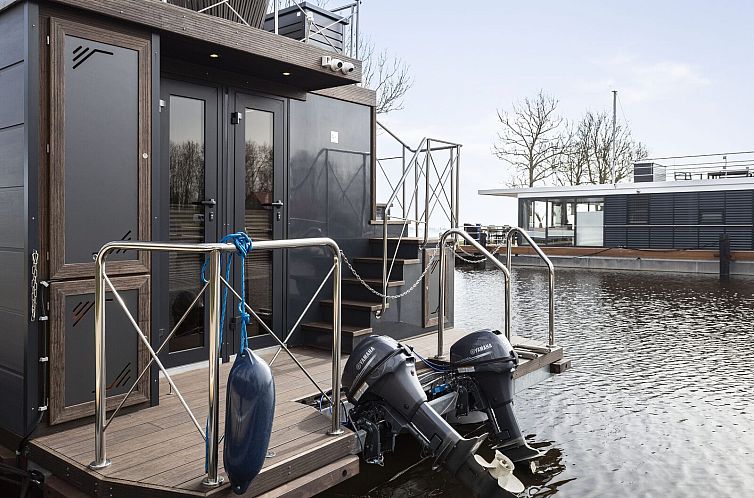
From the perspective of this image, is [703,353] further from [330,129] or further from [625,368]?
[330,129]

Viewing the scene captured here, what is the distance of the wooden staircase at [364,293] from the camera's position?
225 inches

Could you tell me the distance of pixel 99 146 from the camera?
364 cm

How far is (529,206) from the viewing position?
25234mm

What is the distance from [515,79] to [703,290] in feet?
62.3

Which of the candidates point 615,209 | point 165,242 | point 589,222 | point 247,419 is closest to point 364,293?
point 165,242

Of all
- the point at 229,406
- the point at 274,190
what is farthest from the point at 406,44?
the point at 229,406

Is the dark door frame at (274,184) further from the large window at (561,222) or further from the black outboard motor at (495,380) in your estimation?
the large window at (561,222)

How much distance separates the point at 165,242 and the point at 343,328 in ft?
7.57

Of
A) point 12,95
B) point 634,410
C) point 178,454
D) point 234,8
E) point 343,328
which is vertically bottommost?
point 634,410

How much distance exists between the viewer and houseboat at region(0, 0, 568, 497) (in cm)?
314

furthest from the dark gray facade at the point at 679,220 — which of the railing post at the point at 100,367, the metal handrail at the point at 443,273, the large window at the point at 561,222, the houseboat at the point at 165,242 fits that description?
the railing post at the point at 100,367

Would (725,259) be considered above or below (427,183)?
below

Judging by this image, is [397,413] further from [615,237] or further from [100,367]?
[615,237]

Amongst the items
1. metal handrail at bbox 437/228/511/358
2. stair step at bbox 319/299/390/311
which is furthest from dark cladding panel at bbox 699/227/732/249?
stair step at bbox 319/299/390/311
